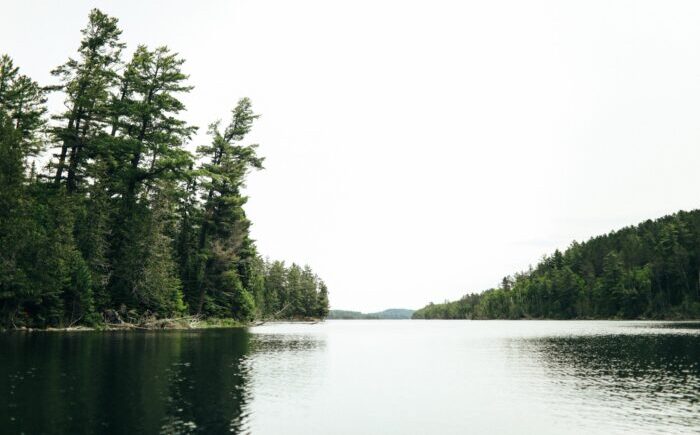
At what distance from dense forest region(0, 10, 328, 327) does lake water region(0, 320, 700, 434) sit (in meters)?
14.6

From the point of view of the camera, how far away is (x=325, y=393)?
22.2m

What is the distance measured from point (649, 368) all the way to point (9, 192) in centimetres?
5173

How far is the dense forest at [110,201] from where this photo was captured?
4681cm

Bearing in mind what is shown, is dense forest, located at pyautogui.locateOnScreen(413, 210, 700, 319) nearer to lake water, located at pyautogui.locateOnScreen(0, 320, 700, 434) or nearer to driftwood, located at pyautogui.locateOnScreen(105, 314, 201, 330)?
lake water, located at pyautogui.locateOnScreen(0, 320, 700, 434)

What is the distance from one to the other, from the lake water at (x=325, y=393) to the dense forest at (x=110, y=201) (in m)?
14.6

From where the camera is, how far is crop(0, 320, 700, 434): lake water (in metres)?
16.0

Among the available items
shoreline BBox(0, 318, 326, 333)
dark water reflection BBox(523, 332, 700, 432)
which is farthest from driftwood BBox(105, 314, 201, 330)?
dark water reflection BBox(523, 332, 700, 432)

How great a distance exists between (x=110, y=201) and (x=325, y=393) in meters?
48.2

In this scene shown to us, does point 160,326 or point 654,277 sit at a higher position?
point 654,277

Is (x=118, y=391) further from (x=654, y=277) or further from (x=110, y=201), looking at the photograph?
(x=654, y=277)

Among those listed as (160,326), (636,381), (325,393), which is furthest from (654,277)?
(325,393)

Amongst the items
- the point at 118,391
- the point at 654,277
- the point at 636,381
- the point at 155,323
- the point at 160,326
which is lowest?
the point at 636,381

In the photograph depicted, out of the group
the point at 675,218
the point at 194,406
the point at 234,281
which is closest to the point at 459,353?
the point at 194,406

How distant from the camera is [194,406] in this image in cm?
1772
